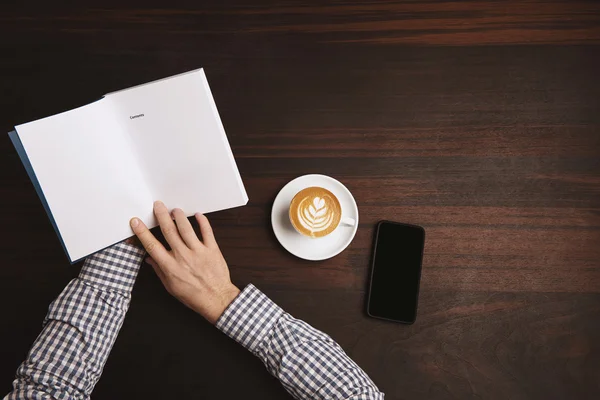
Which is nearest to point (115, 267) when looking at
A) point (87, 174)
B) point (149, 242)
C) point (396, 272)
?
point (149, 242)

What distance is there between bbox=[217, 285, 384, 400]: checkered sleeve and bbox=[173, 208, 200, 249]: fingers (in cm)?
14

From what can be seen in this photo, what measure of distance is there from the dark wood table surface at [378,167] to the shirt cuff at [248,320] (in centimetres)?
8

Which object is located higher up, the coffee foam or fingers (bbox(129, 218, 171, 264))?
fingers (bbox(129, 218, 171, 264))

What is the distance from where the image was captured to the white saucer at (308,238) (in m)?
0.96

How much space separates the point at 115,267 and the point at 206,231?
198 mm

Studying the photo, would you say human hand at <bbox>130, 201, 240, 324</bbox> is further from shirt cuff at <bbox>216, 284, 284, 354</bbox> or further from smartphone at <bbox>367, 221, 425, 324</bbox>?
smartphone at <bbox>367, 221, 425, 324</bbox>

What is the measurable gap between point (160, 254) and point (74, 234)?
159mm

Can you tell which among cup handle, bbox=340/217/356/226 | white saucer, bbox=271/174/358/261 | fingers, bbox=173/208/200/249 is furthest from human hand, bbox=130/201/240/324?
cup handle, bbox=340/217/356/226

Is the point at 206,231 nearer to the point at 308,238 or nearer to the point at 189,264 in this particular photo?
the point at 189,264

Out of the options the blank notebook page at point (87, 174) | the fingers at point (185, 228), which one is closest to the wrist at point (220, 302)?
the fingers at point (185, 228)

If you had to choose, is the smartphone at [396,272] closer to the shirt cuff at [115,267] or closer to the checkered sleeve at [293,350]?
the checkered sleeve at [293,350]

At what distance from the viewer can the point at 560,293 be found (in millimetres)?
969

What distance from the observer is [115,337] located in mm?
909

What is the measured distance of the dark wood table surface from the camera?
96 centimetres
